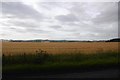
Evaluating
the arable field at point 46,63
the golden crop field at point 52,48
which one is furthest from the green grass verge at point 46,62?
the golden crop field at point 52,48

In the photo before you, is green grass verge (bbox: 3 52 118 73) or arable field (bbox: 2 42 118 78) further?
green grass verge (bbox: 3 52 118 73)

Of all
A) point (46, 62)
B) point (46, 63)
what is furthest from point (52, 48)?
point (46, 63)

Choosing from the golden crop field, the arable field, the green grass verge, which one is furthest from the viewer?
the golden crop field

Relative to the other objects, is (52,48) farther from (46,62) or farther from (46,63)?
(46,63)

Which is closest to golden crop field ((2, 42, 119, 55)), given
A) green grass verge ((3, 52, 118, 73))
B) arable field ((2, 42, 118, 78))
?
arable field ((2, 42, 118, 78))

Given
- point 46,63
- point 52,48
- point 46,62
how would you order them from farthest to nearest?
point 52,48 → point 46,62 → point 46,63

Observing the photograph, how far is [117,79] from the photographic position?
12125mm

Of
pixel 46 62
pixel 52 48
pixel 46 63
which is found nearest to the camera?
pixel 46 63

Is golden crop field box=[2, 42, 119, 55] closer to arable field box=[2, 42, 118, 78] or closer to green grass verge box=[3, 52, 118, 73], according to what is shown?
arable field box=[2, 42, 118, 78]

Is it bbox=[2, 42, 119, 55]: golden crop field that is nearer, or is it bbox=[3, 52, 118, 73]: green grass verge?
bbox=[3, 52, 118, 73]: green grass verge

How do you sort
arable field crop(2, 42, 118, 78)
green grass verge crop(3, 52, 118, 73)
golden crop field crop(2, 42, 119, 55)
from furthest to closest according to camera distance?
golden crop field crop(2, 42, 119, 55)
green grass verge crop(3, 52, 118, 73)
arable field crop(2, 42, 118, 78)

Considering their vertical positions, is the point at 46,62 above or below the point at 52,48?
below

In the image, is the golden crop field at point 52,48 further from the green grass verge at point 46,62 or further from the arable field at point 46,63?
the green grass verge at point 46,62

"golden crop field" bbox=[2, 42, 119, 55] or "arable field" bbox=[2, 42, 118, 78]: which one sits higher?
"golden crop field" bbox=[2, 42, 119, 55]
